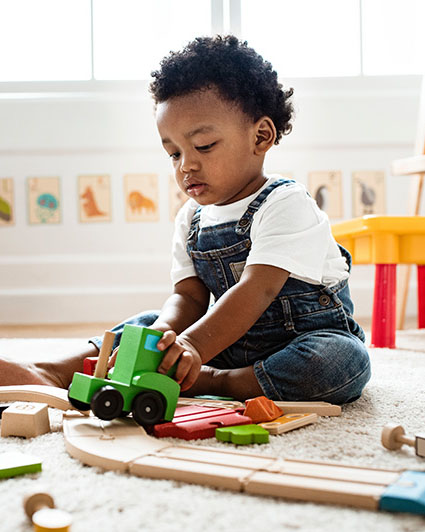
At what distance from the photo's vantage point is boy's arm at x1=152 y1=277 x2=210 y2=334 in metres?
0.96

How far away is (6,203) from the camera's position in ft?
7.37

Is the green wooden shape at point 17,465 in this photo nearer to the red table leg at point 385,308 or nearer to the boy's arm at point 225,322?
the boy's arm at point 225,322

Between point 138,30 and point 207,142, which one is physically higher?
point 138,30

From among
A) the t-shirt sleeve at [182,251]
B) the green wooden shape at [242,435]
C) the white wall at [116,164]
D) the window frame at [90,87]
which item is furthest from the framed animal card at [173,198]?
the green wooden shape at [242,435]

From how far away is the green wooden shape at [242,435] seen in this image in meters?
0.62

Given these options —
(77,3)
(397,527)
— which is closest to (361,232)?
(397,527)

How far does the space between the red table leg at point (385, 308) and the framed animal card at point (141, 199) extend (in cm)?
100

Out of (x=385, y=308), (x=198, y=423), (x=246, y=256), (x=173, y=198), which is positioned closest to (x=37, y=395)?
(x=198, y=423)

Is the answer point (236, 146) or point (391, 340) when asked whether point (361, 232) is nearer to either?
point (391, 340)

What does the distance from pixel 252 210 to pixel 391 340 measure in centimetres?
70

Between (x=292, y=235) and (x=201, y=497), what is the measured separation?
45cm

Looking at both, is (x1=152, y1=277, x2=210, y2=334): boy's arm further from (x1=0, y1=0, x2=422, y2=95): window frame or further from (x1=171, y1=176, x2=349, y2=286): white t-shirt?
(x1=0, y1=0, x2=422, y2=95): window frame

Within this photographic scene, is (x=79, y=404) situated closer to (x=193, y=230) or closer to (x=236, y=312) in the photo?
(x=236, y=312)

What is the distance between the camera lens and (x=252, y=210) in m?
0.92
